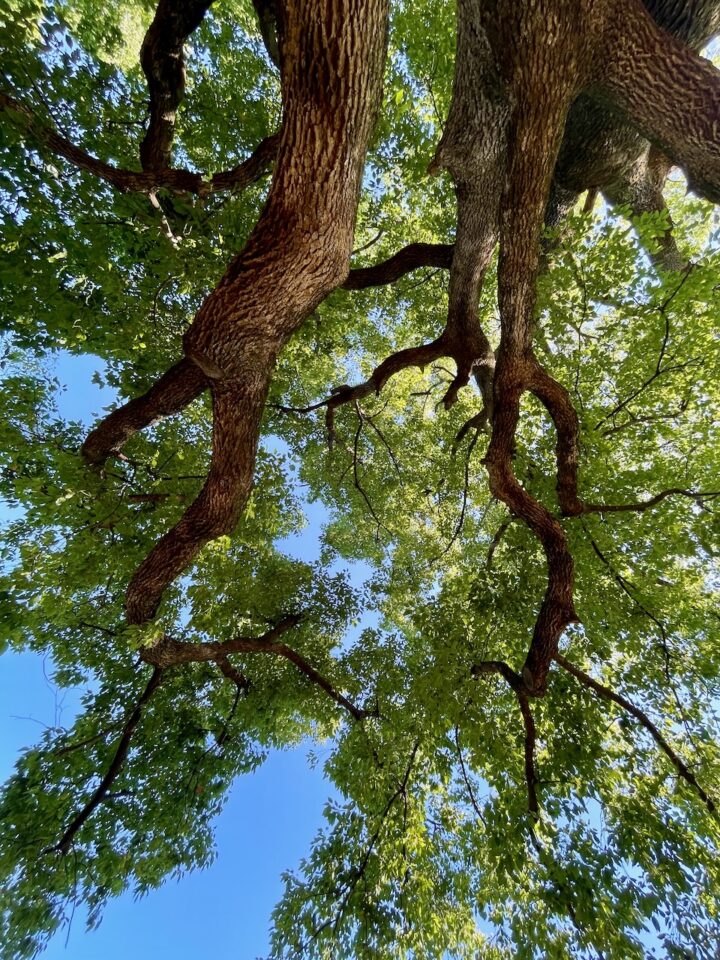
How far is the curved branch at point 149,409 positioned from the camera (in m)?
5.69

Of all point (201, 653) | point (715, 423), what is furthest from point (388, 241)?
point (201, 653)

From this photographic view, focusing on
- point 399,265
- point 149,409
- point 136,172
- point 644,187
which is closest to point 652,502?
point 644,187

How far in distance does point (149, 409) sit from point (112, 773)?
557 centimetres

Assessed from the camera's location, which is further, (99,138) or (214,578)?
(214,578)

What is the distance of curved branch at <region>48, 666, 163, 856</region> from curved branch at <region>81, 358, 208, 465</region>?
11.8ft

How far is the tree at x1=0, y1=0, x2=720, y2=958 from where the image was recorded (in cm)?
392

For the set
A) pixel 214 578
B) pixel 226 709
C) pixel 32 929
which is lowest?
pixel 32 929

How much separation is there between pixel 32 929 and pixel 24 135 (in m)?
9.76

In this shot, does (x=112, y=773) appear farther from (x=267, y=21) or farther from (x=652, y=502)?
(x=267, y=21)

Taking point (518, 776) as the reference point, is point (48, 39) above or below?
above

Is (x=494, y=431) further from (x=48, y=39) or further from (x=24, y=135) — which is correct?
(x=48, y=39)

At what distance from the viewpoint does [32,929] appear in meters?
6.23

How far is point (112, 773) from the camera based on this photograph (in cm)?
694

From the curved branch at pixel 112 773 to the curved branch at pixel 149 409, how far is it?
3.61 m
